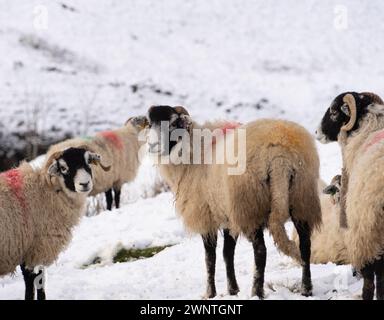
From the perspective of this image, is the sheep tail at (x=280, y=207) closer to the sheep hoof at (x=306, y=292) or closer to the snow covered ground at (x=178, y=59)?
the sheep hoof at (x=306, y=292)

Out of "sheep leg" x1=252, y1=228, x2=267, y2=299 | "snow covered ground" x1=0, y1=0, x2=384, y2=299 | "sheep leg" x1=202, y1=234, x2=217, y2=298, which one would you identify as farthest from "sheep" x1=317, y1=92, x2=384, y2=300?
"snow covered ground" x1=0, y1=0, x2=384, y2=299

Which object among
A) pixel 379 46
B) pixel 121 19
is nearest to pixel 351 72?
pixel 379 46

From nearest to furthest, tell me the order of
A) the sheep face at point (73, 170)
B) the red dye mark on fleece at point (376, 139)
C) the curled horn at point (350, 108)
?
the red dye mark on fleece at point (376, 139)
the curled horn at point (350, 108)
the sheep face at point (73, 170)

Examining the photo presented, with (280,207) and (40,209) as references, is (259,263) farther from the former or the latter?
(40,209)

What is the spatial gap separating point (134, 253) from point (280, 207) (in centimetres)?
400

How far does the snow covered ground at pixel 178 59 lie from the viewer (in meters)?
26.8

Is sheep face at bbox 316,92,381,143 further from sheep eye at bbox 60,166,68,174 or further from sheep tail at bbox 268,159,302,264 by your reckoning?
sheep eye at bbox 60,166,68,174

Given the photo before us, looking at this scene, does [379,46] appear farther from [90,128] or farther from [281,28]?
[90,128]

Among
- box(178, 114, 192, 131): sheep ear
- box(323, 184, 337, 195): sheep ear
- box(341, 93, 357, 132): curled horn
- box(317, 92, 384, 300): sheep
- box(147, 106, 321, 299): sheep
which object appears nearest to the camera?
box(317, 92, 384, 300): sheep

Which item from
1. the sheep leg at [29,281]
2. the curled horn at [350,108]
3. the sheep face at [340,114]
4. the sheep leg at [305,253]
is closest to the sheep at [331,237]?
the sheep face at [340,114]

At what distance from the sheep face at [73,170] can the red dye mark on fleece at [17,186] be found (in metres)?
0.34

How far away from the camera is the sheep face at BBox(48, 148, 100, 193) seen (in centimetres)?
745

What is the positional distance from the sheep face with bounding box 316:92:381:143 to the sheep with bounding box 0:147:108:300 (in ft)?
8.44

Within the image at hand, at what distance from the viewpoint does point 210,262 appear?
7410 millimetres
